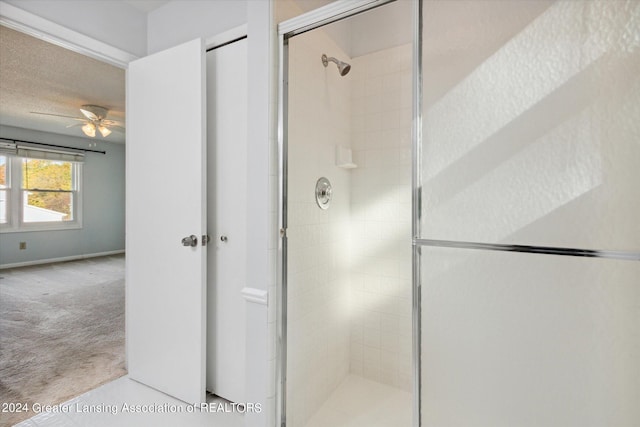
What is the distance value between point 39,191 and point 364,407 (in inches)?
261

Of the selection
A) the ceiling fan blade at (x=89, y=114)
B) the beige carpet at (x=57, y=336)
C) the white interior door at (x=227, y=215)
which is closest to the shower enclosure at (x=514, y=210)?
the white interior door at (x=227, y=215)

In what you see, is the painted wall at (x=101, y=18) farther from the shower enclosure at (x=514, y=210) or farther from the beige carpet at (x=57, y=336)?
the beige carpet at (x=57, y=336)

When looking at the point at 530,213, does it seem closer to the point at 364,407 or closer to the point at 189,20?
the point at 364,407

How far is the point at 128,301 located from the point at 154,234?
543 mm

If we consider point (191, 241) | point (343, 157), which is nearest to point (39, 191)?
point (191, 241)

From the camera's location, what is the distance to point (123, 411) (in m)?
1.82

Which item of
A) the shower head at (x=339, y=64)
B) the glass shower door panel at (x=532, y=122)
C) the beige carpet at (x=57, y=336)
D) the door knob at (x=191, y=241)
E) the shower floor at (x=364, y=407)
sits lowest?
the shower floor at (x=364, y=407)

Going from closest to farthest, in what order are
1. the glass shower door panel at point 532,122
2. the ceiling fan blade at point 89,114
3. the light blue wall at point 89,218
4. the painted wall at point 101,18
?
the glass shower door panel at point 532,122
the painted wall at point 101,18
the ceiling fan blade at point 89,114
the light blue wall at point 89,218

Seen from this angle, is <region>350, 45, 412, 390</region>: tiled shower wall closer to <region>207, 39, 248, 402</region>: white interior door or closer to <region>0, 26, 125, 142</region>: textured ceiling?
<region>207, 39, 248, 402</region>: white interior door

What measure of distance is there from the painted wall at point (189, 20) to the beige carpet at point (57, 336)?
2226 mm

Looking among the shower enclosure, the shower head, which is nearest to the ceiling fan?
the shower head

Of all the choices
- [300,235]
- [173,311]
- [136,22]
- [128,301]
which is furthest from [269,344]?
[136,22]

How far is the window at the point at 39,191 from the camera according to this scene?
17.7ft

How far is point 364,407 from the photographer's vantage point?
1.94 m
